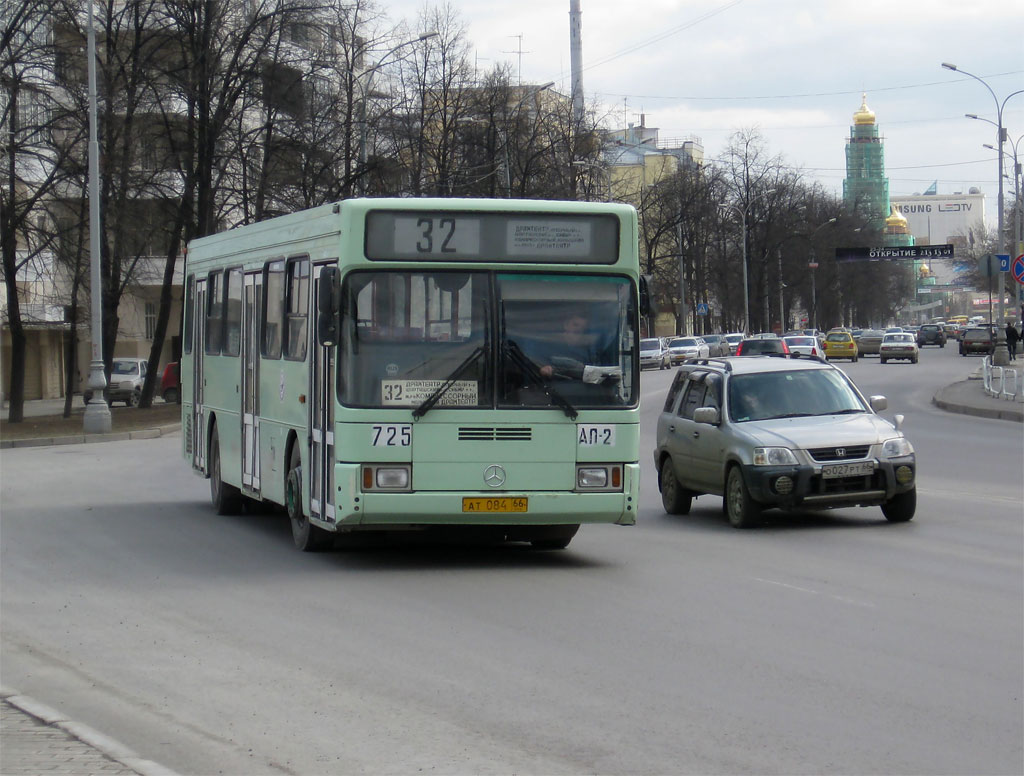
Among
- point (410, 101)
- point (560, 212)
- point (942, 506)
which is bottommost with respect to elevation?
point (942, 506)

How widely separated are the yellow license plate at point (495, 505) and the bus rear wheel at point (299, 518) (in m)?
1.83

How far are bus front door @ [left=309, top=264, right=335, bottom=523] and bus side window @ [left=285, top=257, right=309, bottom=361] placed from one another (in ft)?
0.87

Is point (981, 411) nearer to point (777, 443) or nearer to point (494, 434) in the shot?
point (777, 443)

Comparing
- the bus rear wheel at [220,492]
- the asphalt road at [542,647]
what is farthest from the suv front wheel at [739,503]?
the bus rear wheel at [220,492]

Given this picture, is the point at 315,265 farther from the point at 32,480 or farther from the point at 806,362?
the point at 32,480

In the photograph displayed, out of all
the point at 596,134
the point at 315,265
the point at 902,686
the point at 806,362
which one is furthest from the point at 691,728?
the point at 596,134

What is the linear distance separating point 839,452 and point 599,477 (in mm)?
3726

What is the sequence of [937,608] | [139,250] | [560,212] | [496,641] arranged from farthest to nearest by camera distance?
[139,250] < [560,212] < [937,608] < [496,641]

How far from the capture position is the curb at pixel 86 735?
18.4ft

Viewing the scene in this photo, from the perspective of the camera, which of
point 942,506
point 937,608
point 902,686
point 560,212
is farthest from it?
point 942,506

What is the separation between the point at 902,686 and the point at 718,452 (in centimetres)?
775

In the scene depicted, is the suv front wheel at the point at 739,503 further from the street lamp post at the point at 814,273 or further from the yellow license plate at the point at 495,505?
the street lamp post at the point at 814,273

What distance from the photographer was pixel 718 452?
14.8m

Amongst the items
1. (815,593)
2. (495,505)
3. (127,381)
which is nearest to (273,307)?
(495,505)
